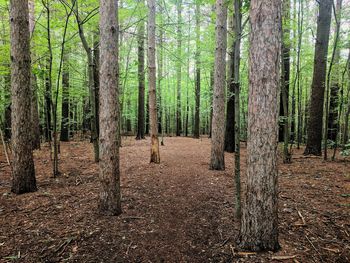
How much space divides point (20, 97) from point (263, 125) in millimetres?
5061

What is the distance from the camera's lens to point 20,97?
4.72 metres

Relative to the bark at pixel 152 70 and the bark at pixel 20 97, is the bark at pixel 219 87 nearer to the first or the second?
the bark at pixel 152 70

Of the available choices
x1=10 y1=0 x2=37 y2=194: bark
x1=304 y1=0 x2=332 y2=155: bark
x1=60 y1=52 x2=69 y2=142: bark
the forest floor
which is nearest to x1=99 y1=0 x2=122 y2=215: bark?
the forest floor

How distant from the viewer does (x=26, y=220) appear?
373cm

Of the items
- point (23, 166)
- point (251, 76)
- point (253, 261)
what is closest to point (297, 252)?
point (253, 261)

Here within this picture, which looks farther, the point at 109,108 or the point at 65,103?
the point at 65,103

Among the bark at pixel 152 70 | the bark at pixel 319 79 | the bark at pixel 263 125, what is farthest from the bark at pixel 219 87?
the bark at pixel 319 79

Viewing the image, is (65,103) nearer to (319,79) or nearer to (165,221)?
(165,221)

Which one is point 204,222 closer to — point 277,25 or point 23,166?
point 277,25

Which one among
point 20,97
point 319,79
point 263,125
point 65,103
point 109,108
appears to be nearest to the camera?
point 263,125

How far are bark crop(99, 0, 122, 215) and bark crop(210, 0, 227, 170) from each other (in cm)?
360

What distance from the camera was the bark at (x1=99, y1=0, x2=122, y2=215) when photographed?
3.54 meters

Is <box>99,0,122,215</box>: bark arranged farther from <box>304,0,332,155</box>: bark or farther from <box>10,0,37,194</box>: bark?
<box>304,0,332,155</box>: bark

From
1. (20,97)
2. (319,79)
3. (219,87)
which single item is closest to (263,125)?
(219,87)
